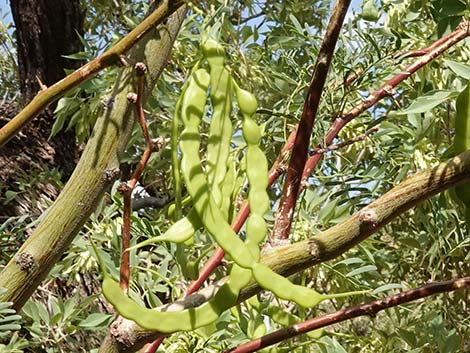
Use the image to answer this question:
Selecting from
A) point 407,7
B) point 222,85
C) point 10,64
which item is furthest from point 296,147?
point 10,64

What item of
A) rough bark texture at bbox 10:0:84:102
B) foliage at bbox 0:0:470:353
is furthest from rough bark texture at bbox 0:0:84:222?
foliage at bbox 0:0:470:353

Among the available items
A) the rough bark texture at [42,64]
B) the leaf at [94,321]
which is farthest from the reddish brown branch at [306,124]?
the rough bark texture at [42,64]

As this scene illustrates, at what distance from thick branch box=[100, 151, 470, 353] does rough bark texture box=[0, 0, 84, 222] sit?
137 cm

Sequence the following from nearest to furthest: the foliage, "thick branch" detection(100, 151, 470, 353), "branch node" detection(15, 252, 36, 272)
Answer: "thick branch" detection(100, 151, 470, 353), "branch node" detection(15, 252, 36, 272), the foliage

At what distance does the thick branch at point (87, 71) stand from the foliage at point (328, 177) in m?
0.03

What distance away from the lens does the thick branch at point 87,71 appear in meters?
0.51

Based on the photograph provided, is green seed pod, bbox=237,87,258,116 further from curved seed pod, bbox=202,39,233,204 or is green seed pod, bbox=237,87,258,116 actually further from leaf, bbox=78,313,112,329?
leaf, bbox=78,313,112,329

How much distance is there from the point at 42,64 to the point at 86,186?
1302 mm

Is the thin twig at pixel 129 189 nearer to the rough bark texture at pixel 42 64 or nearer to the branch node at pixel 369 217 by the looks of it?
the branch node at pixel 369 217

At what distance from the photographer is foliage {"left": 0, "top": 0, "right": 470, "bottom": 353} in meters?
0.75

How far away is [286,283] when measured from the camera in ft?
1.38

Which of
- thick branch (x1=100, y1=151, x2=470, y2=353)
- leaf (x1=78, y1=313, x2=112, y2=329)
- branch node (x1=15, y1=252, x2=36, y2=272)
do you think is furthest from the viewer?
leaf (x1=78, y1=313, x2=112, y2=329)

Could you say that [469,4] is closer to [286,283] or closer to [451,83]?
[286,283]

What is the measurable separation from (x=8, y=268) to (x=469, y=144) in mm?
353
